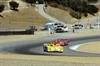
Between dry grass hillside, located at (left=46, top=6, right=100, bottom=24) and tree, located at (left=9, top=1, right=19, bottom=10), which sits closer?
tree, located at (left=9, top=1, right=19, bottom=10)

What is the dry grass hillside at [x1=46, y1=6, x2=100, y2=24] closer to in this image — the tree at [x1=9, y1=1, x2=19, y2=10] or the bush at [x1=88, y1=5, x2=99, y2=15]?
the tree at [x1=9, y1=1, x2=19, y2=10]

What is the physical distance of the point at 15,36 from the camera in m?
76.2

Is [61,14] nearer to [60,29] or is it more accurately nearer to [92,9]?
[92,9]

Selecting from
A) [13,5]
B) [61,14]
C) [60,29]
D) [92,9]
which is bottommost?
[60,29]

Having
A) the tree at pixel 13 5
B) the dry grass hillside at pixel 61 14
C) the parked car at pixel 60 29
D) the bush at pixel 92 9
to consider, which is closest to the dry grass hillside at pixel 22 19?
the tree at pixel 13 5

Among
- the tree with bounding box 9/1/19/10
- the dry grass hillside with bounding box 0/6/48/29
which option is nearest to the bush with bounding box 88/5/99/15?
the dry grass hillside with bounding box 0/6/48/29

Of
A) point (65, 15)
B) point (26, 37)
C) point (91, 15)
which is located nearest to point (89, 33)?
point (26, 37)

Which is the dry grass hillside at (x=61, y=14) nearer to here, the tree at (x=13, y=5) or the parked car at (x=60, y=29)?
the tree at (x=13, y=5)

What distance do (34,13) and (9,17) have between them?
33.1ft

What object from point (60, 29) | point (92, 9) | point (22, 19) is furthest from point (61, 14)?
point (60, 29)

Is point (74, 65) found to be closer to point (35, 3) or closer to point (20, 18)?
point (20, 18)

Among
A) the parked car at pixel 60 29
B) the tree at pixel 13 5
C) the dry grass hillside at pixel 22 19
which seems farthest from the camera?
the tree at pixel 13 5

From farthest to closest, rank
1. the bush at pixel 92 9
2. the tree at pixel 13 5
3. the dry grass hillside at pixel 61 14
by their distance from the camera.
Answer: the bush at pixel 92 9
the dry grass hillside at pixel 61 14
the tree at pixel 13 5

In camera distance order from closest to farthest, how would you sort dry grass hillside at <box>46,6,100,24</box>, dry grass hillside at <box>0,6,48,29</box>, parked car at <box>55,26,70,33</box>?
parked car at <box>55,26,70,33</box>
dry grass hillside at <box>0,6,48,29</box>
dry grass hillside at <box>46,6,100,24</box>
